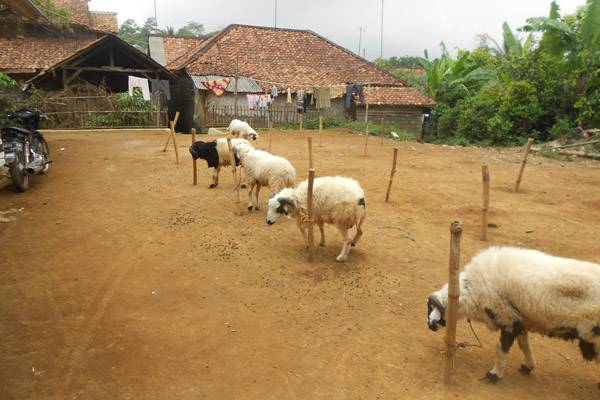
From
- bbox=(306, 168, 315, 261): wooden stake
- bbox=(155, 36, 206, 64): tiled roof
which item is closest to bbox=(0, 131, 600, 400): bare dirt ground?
bbox=(306, 168, 315, 261): wooden stake

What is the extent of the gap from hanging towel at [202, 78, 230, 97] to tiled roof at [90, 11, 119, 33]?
28.4 feet

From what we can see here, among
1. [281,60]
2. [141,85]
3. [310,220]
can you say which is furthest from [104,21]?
[310,220]

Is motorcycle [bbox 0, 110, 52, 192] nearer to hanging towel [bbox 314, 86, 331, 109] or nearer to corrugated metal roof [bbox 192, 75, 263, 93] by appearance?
corrugated metal roof [bbox 192, 75, 263, 93]

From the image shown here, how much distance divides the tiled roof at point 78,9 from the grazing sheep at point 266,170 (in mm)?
21813

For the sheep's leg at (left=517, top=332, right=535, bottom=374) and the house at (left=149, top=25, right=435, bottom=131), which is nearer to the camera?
the sheep's leg at (left=517, top=332, right=535, bottom=374)

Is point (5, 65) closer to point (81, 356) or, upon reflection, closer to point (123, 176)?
point (123, 176)

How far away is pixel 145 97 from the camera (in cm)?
2156

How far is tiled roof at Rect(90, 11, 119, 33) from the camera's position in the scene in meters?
26.4

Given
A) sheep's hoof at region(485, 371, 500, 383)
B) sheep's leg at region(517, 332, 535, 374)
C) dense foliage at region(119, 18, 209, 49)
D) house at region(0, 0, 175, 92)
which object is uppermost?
dense foliage at region(119, 18, 209, 49)

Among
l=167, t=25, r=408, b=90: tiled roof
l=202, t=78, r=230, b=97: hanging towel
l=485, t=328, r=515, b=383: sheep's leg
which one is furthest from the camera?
l=167, t=25, r=408, b=90: tiled roof

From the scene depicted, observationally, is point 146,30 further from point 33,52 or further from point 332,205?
point 332,205

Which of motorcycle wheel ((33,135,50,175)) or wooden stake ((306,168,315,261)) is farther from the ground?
motorcycle wheel ((33,135,50,175))

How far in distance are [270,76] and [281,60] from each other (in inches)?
91.3

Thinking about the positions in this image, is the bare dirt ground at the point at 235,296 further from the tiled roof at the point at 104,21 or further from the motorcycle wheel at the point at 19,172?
the tiled roof at the point at 104,21
